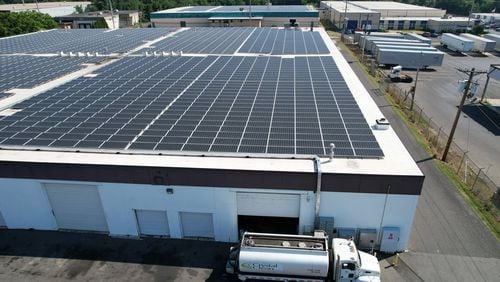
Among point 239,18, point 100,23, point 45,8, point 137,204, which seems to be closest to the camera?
point 137,204

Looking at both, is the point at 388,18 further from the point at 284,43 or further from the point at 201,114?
the point at 201,114

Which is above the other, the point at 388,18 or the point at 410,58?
the point at 388,18

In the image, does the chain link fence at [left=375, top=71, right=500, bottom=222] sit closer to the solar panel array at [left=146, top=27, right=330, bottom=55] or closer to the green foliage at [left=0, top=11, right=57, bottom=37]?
the solar panel array at [left=146, top=27, right=330, bottom=55]

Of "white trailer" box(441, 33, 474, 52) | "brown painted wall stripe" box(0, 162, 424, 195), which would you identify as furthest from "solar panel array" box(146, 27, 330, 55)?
"white trailer" box(441, 33, 474, 52)

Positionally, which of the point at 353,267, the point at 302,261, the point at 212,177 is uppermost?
the point at 212,177

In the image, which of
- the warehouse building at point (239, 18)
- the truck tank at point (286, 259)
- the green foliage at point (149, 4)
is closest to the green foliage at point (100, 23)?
the warehouse building at point (239, 18)

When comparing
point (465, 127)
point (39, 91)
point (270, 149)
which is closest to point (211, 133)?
point (270, 149)

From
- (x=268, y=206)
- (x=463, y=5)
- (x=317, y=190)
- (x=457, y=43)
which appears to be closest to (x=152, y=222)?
(x=268, y=206)

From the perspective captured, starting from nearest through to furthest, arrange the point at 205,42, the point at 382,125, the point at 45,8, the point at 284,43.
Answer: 1. the point at 382,125
2. the point at 284,43
3. the point at 205,42
4. the point at 45,8
